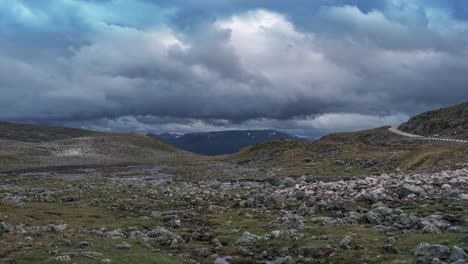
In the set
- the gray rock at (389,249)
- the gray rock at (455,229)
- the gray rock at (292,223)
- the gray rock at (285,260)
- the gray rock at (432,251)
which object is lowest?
the gray rock at (285,260)

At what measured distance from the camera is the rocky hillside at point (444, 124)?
124000mm

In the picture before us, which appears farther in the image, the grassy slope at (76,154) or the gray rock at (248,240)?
the grassy slope at (76,154)

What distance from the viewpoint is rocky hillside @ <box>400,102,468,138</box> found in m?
124

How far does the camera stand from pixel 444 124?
13988 centimetres

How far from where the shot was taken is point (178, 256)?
2219cm

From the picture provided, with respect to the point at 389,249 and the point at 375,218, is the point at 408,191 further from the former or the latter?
the point at 389,249

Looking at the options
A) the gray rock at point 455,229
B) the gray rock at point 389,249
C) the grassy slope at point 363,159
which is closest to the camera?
the gray rock at point 389,249

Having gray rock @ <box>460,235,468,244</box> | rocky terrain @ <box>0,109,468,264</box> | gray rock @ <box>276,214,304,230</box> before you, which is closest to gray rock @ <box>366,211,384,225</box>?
rocky terrain @ <box>0,109,468,264</box>

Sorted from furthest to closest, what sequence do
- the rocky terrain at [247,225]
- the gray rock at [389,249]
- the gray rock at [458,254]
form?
the rocky terrain at [247,225] → the gray rock at [389,249] → the gray rock at [458,254]

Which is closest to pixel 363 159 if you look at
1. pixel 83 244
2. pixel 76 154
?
pixel 83 244

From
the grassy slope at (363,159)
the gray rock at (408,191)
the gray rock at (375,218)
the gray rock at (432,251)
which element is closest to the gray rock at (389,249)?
the gray rock at (432,251)

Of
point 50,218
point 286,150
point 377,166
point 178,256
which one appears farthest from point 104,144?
point 178,256

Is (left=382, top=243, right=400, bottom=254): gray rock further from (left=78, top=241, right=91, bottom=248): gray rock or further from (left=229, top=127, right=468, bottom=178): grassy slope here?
(left=229, top=127, right=468, bottom=178): grassy slope

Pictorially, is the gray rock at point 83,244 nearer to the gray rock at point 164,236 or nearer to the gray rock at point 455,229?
the gray rock at point 164,236
